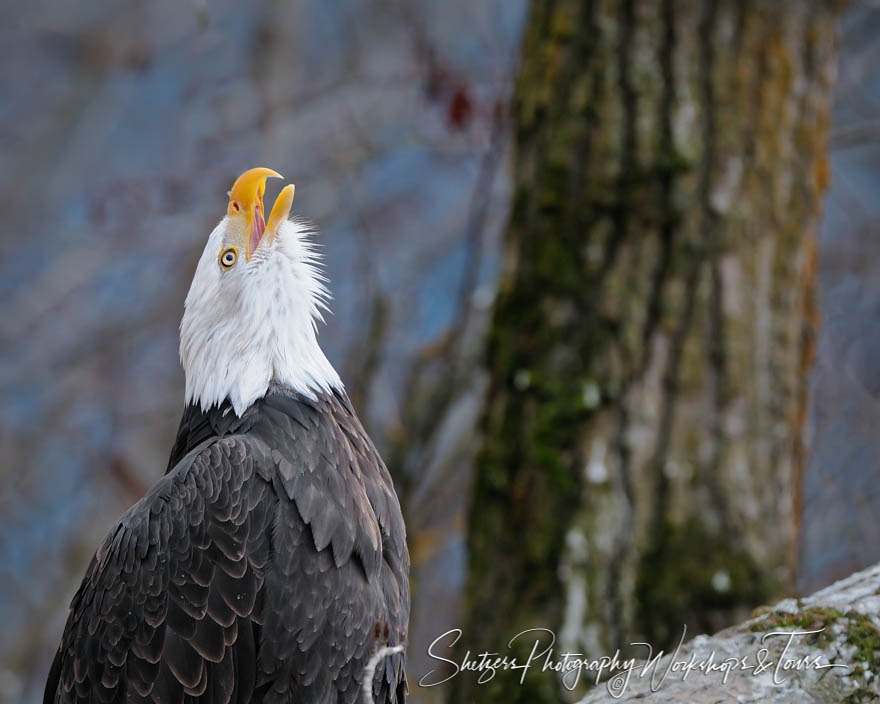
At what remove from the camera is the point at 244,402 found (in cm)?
347

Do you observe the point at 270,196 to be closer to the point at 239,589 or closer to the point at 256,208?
the point at 256,208

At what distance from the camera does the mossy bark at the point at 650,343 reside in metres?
4.36

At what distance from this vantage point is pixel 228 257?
3723 mm

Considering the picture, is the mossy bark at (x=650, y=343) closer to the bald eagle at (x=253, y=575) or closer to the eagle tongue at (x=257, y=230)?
the bald eagle at (x=253, y=575)

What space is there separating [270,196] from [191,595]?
22.3 feet

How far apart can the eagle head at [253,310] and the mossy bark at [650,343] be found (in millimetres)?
1221

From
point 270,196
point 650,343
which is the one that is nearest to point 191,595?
point 650,343

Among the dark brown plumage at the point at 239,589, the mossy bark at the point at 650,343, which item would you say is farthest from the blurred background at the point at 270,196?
the dark brown plumage at the point at 239,589

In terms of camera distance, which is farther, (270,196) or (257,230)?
(270,196)

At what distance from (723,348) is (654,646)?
1244 mm

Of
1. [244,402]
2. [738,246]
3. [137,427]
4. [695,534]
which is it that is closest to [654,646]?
[695,534]

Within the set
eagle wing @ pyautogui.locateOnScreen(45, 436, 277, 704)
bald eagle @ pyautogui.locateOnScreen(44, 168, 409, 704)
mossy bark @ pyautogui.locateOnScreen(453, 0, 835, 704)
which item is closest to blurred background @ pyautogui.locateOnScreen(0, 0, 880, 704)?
mossy bark @ pyautogui.locateOnScreen(453, 0, 835, 704)

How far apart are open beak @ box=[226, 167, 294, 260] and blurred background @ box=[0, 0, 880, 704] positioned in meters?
2.85

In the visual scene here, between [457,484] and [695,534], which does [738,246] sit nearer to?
[695,534]
